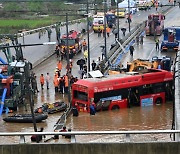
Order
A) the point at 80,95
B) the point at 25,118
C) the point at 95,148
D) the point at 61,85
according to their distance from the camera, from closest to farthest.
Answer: the point at 95,148, the point at 25,118, the point at 80,95, the point at 61,85

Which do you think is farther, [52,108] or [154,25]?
[154,25]

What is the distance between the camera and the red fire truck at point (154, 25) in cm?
5506

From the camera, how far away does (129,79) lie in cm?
2730

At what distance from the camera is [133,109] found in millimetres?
27406

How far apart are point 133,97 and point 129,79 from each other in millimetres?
981

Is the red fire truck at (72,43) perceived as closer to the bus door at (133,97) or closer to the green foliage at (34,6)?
the bus door at (133,97)

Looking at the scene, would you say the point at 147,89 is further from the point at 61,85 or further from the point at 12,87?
the point at 12,87

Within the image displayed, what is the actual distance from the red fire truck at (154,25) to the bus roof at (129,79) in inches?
1055

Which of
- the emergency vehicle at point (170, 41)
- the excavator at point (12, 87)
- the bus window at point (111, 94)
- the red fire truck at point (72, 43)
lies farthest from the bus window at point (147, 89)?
the emergency vehicle at point (170, 41)

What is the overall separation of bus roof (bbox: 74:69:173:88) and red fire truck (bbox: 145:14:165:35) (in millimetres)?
26790

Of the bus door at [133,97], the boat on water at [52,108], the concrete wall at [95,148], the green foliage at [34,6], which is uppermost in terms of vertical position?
the concrete wall at [95,148]

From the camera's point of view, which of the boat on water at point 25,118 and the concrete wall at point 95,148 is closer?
the concrete wall at point 95,148

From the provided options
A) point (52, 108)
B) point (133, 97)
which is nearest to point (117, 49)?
point (133, 97)

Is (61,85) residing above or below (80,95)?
below
